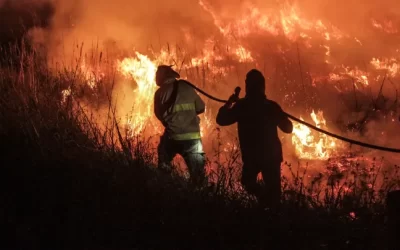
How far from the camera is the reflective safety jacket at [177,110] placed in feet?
21.0

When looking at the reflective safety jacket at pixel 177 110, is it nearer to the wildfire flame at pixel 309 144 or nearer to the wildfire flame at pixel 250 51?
the wildfire flame at pixel 250 51

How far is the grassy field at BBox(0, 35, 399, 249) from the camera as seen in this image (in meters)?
4.12

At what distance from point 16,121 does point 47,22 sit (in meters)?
5.77

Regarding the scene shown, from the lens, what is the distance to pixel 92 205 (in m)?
4.62

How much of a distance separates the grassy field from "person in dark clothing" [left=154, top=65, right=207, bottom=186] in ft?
2.30

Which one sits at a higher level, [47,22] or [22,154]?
[47,22]

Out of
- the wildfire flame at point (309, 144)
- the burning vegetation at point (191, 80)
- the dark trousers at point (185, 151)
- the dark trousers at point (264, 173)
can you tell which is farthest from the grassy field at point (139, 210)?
the wildfire flame at point (309, 144)

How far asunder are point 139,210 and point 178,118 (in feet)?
6.86

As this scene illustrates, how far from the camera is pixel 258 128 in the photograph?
549 centimetres

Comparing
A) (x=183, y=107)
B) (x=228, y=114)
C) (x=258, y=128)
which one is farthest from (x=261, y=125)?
(x=183, y=107)

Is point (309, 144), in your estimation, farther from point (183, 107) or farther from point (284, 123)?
point (284, 123)

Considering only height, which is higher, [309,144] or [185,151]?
[309,144]

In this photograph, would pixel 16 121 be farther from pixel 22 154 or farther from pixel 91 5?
pixel 91 5

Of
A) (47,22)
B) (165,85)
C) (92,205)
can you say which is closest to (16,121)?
(165,85)
